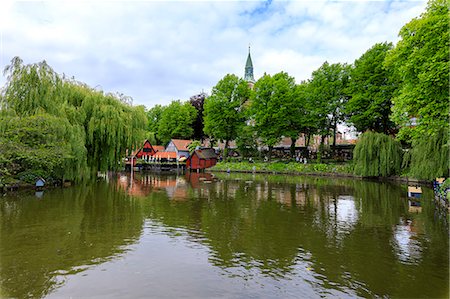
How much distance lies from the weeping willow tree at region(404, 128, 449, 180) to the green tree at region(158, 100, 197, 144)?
4355 cm

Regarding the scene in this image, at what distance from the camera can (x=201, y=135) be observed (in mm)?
64625

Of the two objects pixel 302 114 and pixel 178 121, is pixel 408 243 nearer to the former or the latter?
pixel 302 114

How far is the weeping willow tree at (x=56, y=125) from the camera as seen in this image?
16344 mm

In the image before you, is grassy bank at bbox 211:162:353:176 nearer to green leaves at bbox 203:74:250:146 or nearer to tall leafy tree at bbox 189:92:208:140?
green leaves at bbox 203:74:250:146

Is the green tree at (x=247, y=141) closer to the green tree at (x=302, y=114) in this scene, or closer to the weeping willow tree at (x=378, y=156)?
the green tree at (x=302, y=114)

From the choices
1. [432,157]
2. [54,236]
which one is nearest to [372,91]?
[432,157]

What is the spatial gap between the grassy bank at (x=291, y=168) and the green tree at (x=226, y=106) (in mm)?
6591

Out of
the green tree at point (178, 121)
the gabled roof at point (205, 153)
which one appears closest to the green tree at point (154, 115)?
the green tree at point (178, 121)

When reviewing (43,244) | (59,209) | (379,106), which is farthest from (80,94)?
(379,106)

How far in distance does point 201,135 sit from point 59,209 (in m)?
52.2

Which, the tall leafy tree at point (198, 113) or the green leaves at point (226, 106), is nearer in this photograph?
the green leaves at point (226, 106)

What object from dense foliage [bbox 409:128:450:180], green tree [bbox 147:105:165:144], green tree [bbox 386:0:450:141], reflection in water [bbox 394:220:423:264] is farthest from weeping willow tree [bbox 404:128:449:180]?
green tree [bbox 147:105:165:144]

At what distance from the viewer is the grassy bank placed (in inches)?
1415

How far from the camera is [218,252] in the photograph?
7930mm
